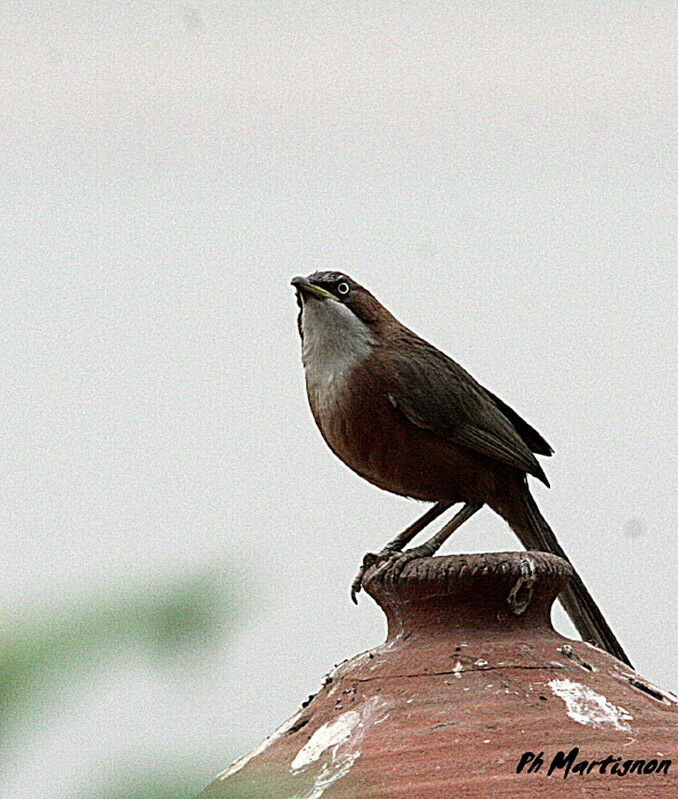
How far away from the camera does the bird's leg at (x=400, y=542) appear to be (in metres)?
1.68

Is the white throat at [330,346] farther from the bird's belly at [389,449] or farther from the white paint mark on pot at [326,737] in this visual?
the white paint mark on pot at [326,737]

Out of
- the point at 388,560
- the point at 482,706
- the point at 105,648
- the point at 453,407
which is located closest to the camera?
the point at 105,648

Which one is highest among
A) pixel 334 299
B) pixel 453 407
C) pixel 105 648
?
pixel 334 299

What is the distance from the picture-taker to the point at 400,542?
1763 millimetres

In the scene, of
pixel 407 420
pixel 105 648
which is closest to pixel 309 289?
pixel 407 420

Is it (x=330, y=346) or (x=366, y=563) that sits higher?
(x=330, y=346)

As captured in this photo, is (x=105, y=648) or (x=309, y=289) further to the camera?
(x=309, y=289)

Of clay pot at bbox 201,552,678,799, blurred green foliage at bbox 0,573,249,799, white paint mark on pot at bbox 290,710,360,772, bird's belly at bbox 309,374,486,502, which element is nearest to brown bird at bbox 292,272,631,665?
bird's belly at bbox 309,374,486,502

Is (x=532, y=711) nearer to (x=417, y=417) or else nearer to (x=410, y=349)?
(x=417, y=417)

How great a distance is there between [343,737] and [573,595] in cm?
69

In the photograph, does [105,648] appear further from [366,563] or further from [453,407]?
[453,407]

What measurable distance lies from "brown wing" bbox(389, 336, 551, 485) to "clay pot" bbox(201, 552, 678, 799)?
1.30ft

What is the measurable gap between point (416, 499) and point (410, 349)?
0.24 metres

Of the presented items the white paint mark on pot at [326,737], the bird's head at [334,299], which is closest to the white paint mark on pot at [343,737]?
the white paint mark on pot at [326,737]
